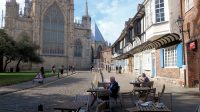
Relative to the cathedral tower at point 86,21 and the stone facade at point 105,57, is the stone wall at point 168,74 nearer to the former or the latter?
the cathedral tower at point 86,21

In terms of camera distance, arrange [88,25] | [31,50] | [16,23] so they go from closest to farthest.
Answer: [31,50], [16,23], [88,25]

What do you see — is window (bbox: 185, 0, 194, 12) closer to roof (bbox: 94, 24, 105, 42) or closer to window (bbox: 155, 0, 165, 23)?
window (bbox: 155, 0, 165, 23)

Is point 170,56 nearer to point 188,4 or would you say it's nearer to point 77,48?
point 188,4

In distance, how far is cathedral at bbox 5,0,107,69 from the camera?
285 ft

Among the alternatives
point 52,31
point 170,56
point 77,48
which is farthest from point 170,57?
point 77,48

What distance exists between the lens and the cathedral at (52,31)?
285ft

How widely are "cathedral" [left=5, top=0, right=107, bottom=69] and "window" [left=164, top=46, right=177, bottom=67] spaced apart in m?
63.3

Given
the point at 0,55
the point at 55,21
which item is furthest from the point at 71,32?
the point at 0,55

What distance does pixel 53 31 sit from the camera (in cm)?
9000

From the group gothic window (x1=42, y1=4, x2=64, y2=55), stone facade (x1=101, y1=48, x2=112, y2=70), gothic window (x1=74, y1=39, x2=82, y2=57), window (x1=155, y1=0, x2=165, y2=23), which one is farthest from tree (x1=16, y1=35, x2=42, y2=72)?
window (x1=155, y1=0, x2=165, y2=23)

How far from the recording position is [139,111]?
21.9 ft

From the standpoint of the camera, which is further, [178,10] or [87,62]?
[87,62]

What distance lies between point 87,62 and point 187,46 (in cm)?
7869

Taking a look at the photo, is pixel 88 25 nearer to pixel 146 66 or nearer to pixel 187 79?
pixel 146 66
